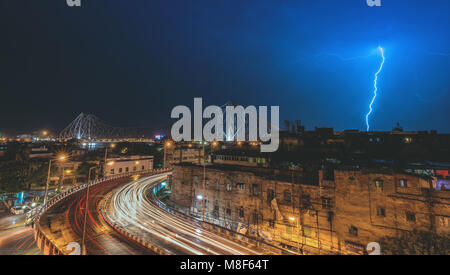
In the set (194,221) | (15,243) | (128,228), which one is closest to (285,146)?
(194,221)

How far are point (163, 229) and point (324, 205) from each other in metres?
20.5

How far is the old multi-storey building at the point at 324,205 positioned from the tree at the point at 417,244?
1.96 feet

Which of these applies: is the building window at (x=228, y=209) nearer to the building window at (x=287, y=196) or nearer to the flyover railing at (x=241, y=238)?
the building window at (x=287, y=196)

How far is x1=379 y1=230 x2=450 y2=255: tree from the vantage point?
59.3 ft

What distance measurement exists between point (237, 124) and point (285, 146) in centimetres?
9519

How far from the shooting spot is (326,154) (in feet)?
125

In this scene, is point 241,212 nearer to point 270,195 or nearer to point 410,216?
point 270,195

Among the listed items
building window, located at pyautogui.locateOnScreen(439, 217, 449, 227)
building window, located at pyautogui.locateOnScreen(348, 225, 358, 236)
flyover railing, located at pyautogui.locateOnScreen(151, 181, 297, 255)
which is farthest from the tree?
flyover railing, located at pyautogui.locateOnScreen(151, 181, 297, 255)

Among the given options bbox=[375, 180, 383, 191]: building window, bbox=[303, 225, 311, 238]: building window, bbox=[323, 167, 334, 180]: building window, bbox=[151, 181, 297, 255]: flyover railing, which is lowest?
bbox=[303, 225, 311, 238]: building window

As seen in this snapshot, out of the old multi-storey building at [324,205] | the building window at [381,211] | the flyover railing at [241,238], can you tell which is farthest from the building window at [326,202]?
the flyover railing at [241,238]

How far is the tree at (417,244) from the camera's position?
18078mm

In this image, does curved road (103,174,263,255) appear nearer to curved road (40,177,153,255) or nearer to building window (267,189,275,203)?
curved road (40,177,153,255)

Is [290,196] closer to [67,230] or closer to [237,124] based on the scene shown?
[67,230]

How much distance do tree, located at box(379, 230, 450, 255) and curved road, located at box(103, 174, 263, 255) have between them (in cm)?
1567
